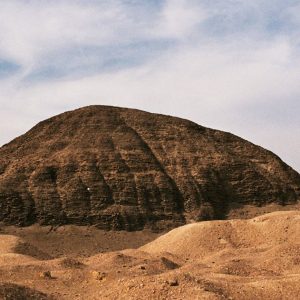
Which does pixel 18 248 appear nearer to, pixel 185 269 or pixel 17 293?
pixel 185 269

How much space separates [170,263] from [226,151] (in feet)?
119

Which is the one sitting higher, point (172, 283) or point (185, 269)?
point (172, 283)

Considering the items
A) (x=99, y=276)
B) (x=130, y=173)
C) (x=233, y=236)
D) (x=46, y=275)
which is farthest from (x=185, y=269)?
(x=130, y=173)

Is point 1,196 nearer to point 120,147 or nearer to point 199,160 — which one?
point 120,147

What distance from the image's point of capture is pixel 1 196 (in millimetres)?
49688

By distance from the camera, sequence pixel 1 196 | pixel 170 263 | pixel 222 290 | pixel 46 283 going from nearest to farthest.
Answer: pixel 222 290, pixel 46 283, pixel 170 263, pixel 1 196

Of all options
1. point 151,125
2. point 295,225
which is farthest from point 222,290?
point 151,125

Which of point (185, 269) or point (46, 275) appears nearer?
point (46, 275)

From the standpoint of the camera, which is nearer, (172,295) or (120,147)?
(172,295)

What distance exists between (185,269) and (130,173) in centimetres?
3245

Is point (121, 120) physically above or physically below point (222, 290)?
above

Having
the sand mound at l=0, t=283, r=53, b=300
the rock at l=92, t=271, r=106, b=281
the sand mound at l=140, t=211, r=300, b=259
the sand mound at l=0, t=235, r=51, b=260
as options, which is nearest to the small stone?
the sand mound at l=0, t=283, r=53, b=300

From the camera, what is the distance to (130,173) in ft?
173

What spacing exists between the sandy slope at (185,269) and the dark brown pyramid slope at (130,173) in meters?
17.3
